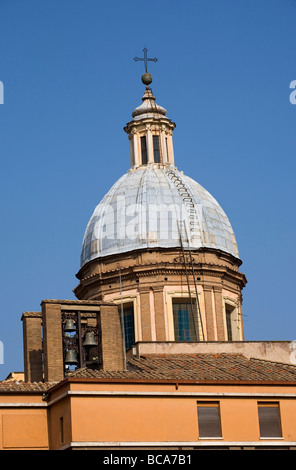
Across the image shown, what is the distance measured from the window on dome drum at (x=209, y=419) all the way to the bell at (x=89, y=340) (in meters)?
6.11

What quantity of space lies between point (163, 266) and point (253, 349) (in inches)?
269

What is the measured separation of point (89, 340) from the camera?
4291cm

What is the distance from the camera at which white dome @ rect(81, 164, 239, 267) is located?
177ft

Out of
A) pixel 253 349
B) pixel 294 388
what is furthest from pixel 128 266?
pixel 294 388

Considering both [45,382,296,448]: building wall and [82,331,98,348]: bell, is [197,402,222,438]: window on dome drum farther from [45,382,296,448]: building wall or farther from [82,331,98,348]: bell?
[82,331,98,348]: bell

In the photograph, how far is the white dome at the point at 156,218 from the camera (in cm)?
5394

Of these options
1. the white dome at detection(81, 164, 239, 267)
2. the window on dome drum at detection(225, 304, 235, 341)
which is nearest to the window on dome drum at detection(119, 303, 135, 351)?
the white dome at detection(81, 164, 239, 267)

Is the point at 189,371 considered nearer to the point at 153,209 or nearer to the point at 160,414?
the point at 160,414

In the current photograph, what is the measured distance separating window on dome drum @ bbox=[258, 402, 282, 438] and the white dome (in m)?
15.6

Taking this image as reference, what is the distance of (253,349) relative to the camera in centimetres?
4744

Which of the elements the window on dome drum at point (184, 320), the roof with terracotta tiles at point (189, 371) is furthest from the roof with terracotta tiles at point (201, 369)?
the window on dome drum at point (184, 320)

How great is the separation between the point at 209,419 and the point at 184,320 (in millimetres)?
14665

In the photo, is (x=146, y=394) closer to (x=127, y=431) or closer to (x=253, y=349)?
(x=127, y=431)
